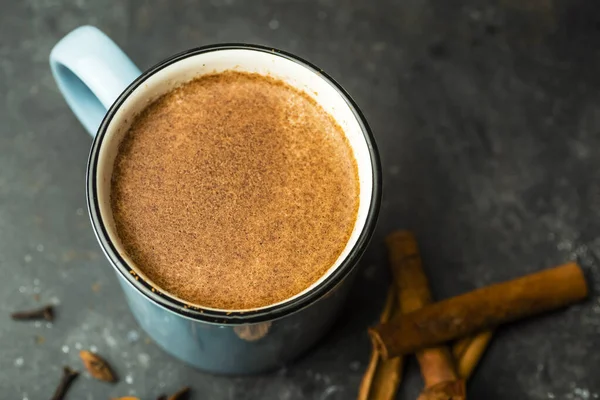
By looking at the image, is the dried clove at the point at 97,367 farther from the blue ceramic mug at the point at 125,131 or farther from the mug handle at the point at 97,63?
the mug handle at the point at 97,63

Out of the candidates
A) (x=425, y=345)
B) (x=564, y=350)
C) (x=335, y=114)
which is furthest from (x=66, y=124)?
(x=564, y=350)

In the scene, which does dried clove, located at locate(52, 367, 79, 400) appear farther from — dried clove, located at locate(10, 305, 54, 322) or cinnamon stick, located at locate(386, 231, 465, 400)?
cinnamon stick, located at locate(386, 231, 465, 400)

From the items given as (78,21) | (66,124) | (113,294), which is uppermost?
(78,21)

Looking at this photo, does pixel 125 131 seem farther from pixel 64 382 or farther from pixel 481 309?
pixel 481 309

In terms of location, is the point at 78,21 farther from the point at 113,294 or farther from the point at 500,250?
the point at 500,250

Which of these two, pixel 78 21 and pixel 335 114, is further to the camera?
pixel 78 21

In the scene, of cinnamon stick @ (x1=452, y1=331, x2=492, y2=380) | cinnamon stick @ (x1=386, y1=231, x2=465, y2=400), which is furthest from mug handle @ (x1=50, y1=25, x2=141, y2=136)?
cinnamon stick @ (x1=452, y1=331, x2=492, y2=380)
